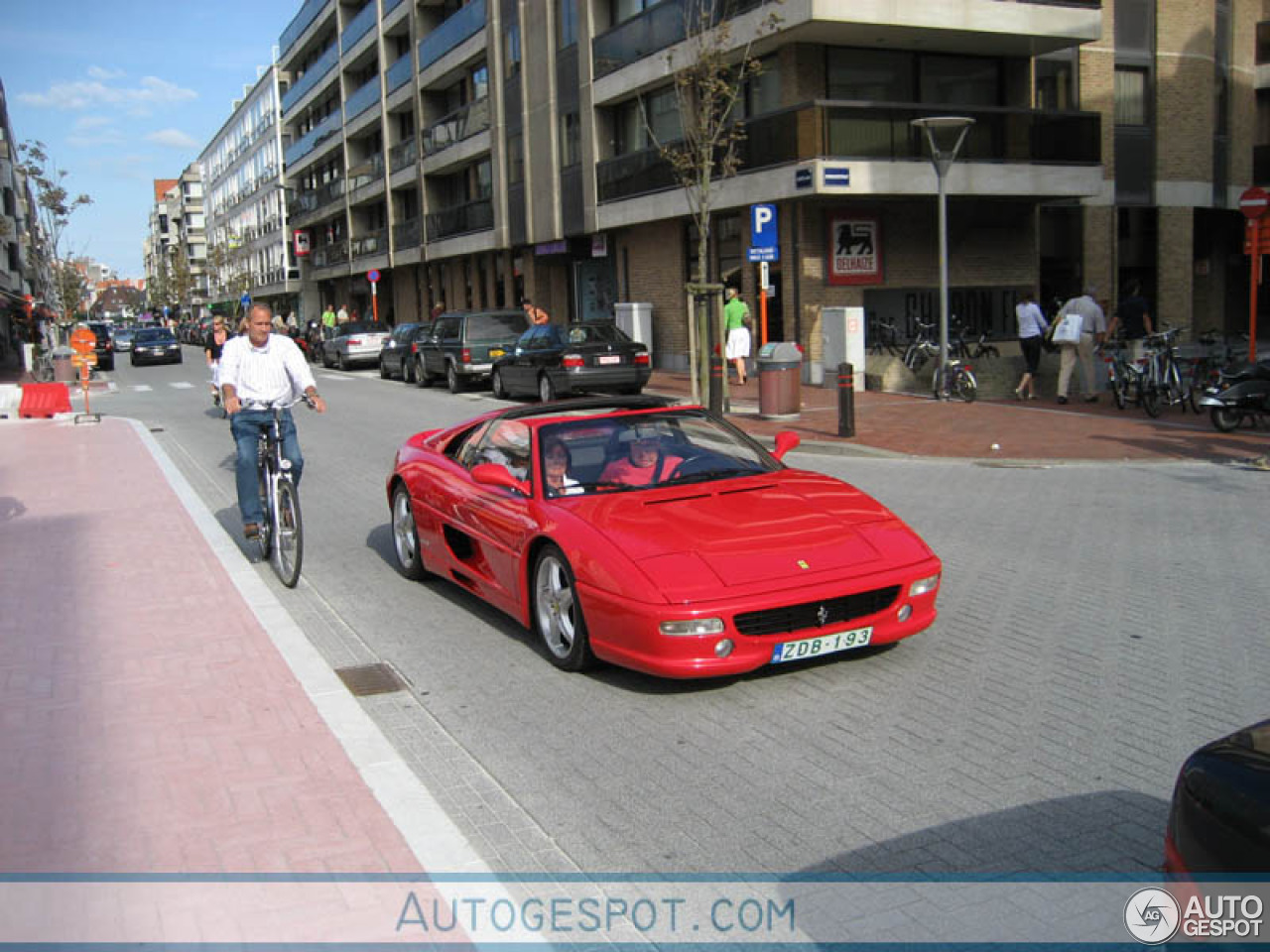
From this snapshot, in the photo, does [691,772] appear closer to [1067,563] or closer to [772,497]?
[772,497]

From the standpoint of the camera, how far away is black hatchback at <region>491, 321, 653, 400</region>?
21.4 m

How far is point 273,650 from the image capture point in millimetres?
6402

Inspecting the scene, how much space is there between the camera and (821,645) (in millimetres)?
5461

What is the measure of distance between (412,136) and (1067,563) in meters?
42.0

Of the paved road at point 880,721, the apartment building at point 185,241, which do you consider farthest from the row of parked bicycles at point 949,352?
the apartment building at point 185,241

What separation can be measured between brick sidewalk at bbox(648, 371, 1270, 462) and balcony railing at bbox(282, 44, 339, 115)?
45.7 m

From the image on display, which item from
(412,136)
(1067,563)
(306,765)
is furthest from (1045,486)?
(412,136)

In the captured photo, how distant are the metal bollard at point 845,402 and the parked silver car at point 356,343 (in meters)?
23.0

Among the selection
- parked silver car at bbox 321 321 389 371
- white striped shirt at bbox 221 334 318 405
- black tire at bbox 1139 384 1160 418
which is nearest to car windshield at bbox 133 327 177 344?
parked silver car at bbox 321 321 389 371

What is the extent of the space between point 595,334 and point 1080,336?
848 cm

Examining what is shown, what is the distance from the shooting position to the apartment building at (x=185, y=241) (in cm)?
11500

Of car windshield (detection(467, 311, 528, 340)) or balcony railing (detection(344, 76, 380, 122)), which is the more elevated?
balcony railing (detection(344, 76, 380, 122))

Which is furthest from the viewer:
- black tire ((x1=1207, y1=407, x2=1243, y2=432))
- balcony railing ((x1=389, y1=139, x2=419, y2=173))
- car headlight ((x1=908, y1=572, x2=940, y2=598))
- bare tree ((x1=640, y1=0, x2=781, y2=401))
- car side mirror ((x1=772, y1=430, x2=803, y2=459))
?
balcony railing ((x1=389, y1=139, x2=419, y2=173))

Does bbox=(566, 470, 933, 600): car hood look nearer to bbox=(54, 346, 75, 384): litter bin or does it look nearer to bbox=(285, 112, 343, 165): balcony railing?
bbox=(54, 346, 75, 384): litter bin
